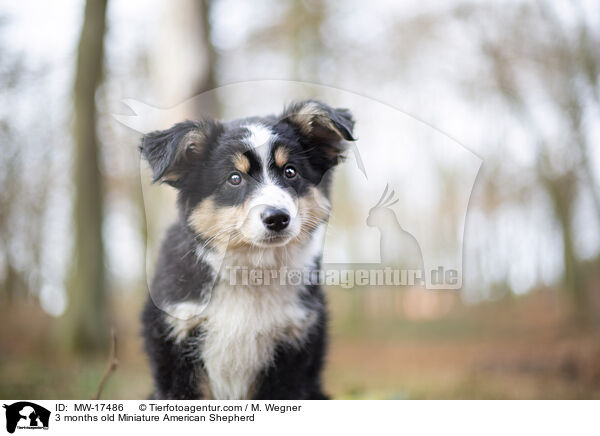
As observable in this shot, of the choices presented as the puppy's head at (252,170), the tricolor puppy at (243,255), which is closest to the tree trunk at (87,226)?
the tricolor puppy at (243,255)

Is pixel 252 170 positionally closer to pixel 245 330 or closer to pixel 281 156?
pixel 281 156

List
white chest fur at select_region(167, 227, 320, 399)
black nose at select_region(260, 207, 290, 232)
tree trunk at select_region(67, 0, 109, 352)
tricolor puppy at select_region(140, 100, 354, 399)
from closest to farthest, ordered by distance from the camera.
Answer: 1. black nose at select_region(260, 207, 290, 232)
2. tricolor puppy at select_region(140, 100, 354, 399)
3. white chest fur at select_region(167, 227, 320, 399)
4. tree trunk at select_region(67, 0, 109, 352)

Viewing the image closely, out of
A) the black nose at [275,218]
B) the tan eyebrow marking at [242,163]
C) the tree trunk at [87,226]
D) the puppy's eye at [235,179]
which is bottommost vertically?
the black nose at [275,218]

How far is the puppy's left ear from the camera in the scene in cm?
202

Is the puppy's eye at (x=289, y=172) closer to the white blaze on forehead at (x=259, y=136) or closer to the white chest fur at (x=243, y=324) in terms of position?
the white blaze on forehead at (x=259, y=136)

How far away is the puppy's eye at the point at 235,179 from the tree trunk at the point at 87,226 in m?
3.35

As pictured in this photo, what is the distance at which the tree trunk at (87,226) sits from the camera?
4871 mm

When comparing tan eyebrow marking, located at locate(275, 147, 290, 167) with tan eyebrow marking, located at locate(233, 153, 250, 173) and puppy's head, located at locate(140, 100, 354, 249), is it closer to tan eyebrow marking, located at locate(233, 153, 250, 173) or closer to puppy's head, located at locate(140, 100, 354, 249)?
puppy's head, located at locate(140, 100, 354, 249)

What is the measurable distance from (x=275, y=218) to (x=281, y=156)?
28cm
